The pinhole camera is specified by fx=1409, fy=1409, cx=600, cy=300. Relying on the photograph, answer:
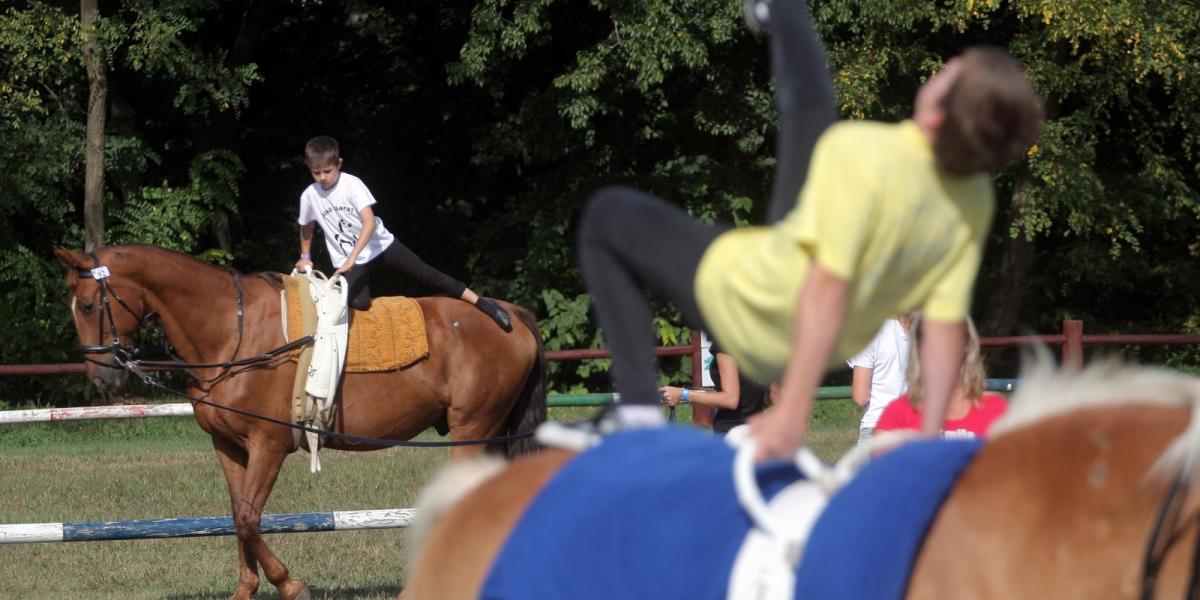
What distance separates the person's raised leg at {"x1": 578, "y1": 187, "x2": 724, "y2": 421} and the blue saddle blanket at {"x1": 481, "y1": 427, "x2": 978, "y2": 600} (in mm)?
191

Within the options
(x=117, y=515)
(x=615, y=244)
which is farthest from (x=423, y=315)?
(x=615, y=244)

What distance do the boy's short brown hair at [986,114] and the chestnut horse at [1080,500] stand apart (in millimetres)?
439

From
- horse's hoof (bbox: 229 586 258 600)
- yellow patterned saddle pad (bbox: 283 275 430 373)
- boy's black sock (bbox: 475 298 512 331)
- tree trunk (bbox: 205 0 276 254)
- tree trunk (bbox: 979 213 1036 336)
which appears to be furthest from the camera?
tree trunk (bbox: 979 213 1036 336)

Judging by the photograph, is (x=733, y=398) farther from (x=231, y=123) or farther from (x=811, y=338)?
(x=231, y=123)

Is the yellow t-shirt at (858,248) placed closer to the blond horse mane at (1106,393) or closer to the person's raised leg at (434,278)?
the blond horse mane at (1106,393)

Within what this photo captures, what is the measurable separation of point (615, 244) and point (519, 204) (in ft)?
62.5

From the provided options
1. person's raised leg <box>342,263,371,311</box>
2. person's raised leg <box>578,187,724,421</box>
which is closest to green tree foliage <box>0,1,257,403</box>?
person's raised leg <box>342,263,371,311</box>

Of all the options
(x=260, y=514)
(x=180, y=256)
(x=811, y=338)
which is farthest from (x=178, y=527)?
(x=811, y=338)

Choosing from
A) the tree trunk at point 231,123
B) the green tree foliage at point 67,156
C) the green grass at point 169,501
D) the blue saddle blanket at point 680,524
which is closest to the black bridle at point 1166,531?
the blue saddle blanket at point 680,524

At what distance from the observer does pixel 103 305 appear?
8188 millimetres

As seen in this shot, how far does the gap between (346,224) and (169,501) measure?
3.94 meters

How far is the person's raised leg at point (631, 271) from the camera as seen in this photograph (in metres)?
3.09

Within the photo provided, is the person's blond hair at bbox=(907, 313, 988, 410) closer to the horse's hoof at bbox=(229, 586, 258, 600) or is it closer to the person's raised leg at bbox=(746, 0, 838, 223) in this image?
the person's raised leg at bbox=(746, 0, 838, 223)

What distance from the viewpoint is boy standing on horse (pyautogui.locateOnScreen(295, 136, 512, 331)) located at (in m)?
8.72
